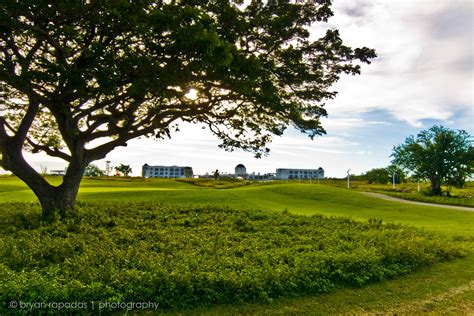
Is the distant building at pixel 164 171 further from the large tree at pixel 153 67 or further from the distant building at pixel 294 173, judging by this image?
the large tree at pixel 153 67

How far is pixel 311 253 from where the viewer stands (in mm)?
10836

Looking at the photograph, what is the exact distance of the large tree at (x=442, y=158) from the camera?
178ft

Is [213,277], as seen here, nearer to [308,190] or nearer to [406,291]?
[406,291]

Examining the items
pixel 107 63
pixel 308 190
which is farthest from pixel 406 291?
pixel 308 190

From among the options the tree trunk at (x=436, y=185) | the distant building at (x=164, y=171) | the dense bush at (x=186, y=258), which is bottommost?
the dense bush at (x=186, y=258)

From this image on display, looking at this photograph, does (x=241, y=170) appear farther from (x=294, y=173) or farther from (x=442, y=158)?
(x=442, y=158)

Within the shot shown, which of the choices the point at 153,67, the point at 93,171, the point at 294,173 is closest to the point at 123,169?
the point at 93,171

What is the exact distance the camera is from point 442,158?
180 ft

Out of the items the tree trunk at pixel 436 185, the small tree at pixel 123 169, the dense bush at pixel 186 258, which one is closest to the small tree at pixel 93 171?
the small tree at pixel 123 169

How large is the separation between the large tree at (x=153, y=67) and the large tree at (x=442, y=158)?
147 feet

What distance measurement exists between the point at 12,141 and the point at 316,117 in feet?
45.7

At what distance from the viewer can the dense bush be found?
7453 mm

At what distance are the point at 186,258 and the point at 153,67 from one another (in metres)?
5.94

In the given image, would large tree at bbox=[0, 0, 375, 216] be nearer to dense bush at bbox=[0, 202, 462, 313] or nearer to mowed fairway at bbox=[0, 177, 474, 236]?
dense bush at bbox=[0, 202, 462, 313]
